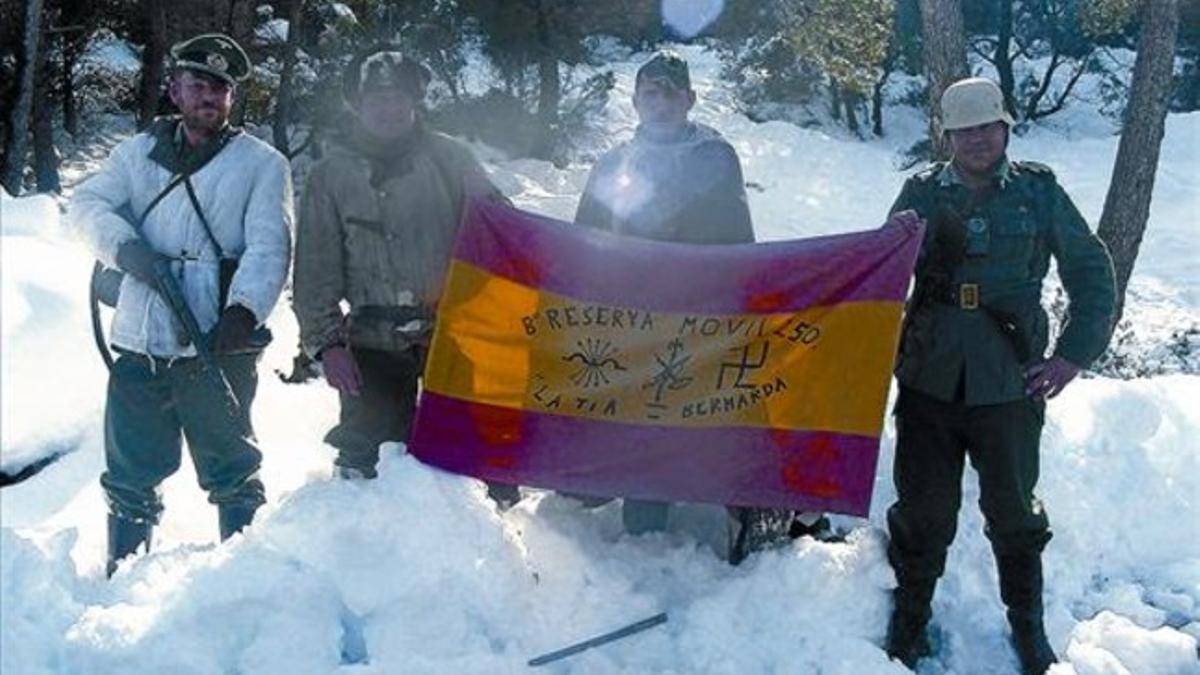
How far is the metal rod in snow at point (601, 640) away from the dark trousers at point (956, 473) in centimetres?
93

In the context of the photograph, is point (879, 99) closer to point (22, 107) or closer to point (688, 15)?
point (688, 15)

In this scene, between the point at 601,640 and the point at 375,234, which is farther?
the point at 375,234

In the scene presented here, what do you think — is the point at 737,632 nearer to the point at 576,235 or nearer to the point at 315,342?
the point at 576,235

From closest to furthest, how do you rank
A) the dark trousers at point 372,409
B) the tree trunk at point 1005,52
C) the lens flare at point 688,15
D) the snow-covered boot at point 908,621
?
the snow-covered boot at point 908,621 → the dark trousers at point 372,409 → the tree trunk at point 1005,52 → the lens flare at point 688,15

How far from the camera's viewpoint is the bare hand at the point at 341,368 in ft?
14.0

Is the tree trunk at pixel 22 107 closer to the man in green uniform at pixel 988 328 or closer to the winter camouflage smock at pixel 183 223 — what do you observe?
the winter camouflage smock at pixel 183 223

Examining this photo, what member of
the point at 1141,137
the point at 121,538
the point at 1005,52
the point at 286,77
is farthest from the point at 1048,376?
the point at 1005,52

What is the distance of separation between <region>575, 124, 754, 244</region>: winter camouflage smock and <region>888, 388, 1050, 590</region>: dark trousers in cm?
96

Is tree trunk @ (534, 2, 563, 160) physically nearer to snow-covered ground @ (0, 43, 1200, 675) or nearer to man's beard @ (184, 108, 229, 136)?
snow-covered ground @ (0, 43, 1200, 675)

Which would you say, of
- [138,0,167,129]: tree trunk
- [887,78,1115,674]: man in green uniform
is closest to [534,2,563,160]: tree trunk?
[138,0,167,129]: tree trunk

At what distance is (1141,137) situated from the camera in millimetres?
9641

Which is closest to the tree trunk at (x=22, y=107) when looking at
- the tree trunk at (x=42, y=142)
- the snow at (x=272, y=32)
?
the tree trunk at (x=42, y=142)

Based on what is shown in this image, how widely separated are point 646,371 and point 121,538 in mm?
2022

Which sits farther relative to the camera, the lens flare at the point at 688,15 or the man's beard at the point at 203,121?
the lens flare at the point at 688,15
